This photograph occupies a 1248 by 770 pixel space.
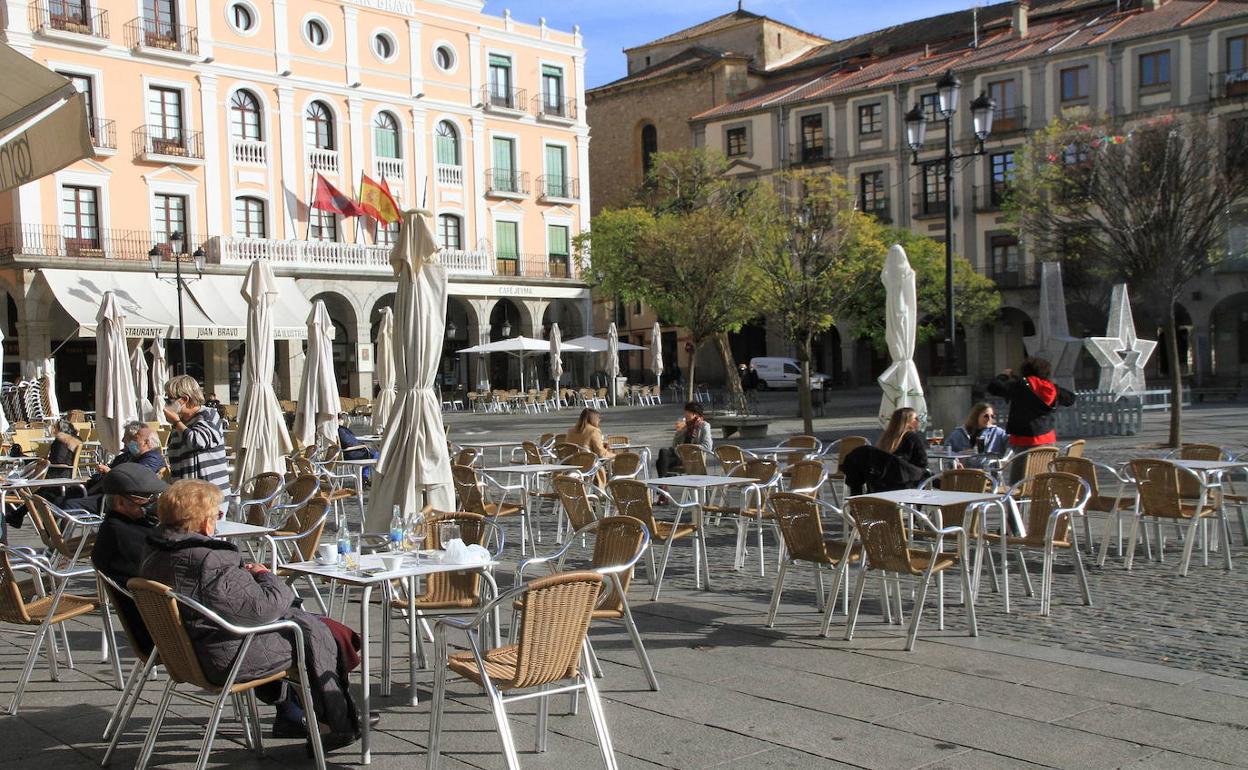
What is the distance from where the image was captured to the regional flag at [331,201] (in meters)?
34.9

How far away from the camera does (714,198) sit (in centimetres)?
3809

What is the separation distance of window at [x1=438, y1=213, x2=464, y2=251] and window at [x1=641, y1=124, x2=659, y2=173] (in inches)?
628

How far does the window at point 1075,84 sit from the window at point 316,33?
25896 mm

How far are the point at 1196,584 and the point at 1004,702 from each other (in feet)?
11.3

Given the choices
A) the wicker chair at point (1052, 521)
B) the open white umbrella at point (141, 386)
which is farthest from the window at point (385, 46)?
the wicker chair at point (1052, 521)

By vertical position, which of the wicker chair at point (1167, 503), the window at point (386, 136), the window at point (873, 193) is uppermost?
the window at point (386, 136)

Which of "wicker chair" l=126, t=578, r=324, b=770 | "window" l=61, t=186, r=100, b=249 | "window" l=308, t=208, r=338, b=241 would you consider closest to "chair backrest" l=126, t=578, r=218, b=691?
"wicker chair" l=126, t=578, r=324, b=770

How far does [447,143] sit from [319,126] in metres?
4.90

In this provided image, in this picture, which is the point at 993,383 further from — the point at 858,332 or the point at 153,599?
the point at 858,332

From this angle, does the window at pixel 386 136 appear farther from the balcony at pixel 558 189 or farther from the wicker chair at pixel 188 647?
the wicker chair at pixel 188 647

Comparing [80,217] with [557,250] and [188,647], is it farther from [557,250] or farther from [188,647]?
[188,647]

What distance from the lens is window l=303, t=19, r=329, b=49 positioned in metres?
36.2

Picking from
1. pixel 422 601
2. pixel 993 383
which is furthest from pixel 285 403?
pixel 422 601

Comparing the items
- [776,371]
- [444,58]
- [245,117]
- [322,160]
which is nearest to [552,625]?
[245,117]
